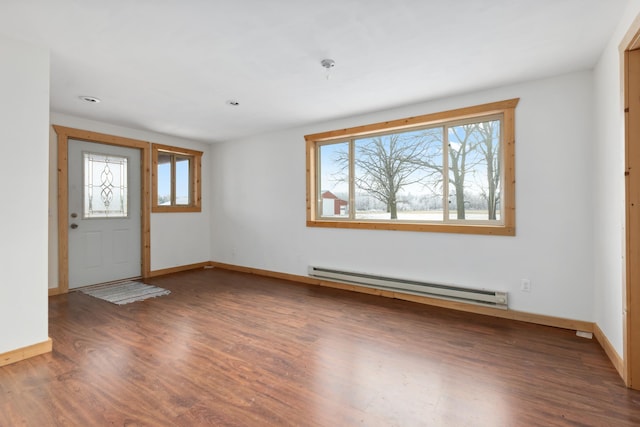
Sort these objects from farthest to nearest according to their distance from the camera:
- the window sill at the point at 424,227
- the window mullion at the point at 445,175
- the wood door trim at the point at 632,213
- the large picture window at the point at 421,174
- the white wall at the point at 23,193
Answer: the window mullion at the point at 445,175 → the large picture window at the point at 421,174 → the window sill at the point at 424,227 → the white wall at the point at 23,193 → the wood door trim at the point at 632,213

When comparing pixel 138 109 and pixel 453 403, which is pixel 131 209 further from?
pixel 453 403

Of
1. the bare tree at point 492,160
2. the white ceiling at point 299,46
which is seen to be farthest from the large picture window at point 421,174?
the white ceiling at point 299,46

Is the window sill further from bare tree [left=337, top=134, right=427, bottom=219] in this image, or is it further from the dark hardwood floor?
the dark hardwood floor

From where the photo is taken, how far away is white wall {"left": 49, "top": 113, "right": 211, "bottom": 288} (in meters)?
4.14

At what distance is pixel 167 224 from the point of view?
5.47 m

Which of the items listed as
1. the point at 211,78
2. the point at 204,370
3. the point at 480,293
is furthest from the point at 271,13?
the point at 480,293

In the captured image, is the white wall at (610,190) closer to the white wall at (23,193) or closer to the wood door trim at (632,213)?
the wood door trim at (632,213)

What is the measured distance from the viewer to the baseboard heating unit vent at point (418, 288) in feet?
10.9

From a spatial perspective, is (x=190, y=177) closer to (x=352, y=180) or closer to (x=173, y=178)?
(x=173, y=178)

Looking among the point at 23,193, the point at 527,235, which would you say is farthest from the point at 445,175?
the point at 23,193

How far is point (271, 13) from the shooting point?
205cm

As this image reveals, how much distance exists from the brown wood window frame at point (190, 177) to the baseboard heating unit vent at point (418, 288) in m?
2.73

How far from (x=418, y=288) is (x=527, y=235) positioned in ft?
4.23

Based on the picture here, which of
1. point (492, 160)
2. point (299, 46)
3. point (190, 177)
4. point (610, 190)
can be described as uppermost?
point (299, 46)
